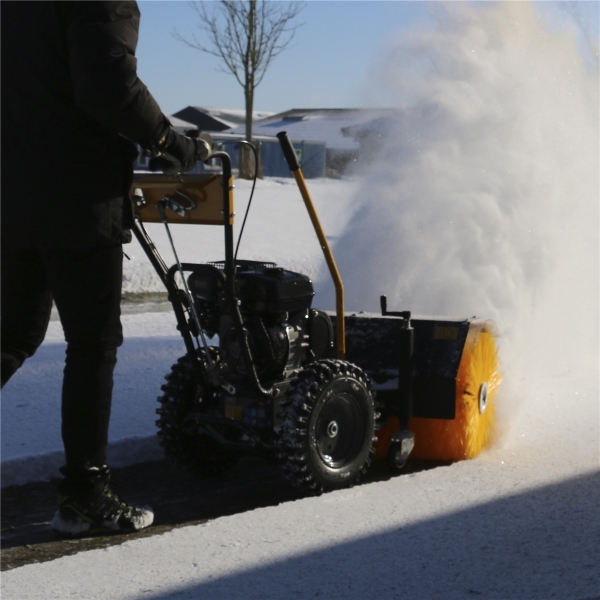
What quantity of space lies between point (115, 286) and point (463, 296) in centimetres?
269

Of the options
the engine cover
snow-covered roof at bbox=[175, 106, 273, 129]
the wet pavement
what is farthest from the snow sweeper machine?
snow-covered roof at bbox=[175, 106, 273, 129]

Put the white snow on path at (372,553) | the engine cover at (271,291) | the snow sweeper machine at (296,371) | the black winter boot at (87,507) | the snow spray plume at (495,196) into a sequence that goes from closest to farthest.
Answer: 1. the white snow on path at (372,553)
2. the black winter boot at (87,507)
3. the snow sweeper machine at (296,371)
4. the engine cover at (271,291)
5. the snow spray plume at (495,196)

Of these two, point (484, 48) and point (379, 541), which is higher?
point (484, 48)

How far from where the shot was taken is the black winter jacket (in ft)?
9.05

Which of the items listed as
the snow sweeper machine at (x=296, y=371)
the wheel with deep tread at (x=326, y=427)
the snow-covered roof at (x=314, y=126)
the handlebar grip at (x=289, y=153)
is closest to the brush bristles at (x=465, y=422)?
the snow sweeper machine at (x=296, y=371)

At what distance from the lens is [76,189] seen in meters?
2.83

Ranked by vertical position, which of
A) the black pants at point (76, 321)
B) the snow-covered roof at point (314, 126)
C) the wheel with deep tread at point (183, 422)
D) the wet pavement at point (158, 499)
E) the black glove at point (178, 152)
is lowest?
the wet pavement at point (158, 499)

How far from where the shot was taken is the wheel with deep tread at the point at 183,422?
3668mm

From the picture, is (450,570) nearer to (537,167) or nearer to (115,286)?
(115,286)

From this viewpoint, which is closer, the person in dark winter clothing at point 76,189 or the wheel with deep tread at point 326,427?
the person in dark winter clothing at point 76,189

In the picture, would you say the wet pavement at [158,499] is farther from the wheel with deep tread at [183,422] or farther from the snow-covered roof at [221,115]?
the snow-covered roof at [221,115]

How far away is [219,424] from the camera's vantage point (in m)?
3.52

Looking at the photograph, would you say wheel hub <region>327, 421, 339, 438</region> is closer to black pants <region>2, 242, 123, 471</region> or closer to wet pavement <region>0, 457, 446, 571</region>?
wet pavement <region>0, 457, 446, 571</region>

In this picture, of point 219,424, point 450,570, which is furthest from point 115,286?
point 450,570
